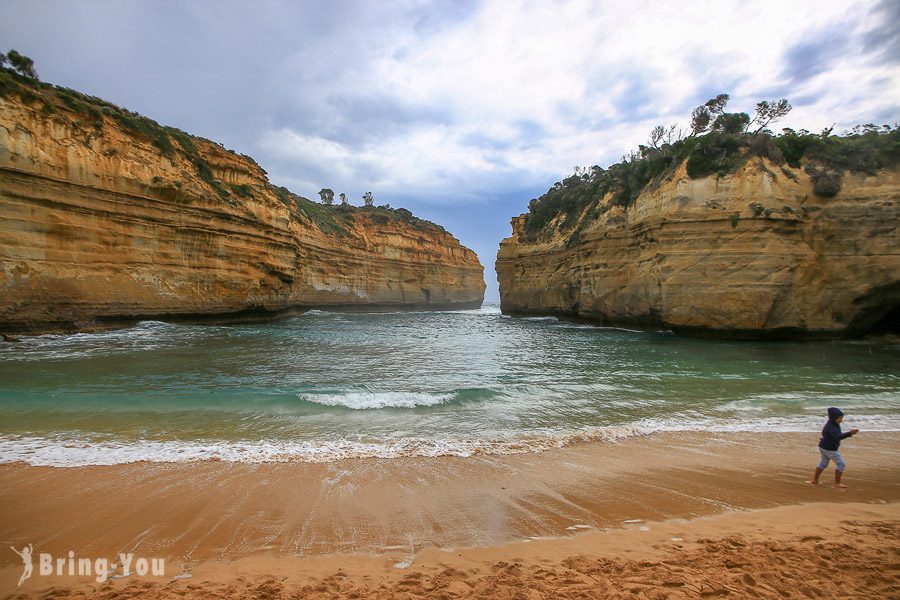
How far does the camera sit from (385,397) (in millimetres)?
8586

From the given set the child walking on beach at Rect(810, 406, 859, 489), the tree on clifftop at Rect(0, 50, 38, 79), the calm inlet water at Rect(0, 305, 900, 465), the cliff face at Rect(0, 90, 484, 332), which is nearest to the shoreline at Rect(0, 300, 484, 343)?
the cliff face at Rect(0, 90, 484, 332)

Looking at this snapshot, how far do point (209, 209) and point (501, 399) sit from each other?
21190 millimetres

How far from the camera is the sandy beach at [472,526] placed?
9.56 ft

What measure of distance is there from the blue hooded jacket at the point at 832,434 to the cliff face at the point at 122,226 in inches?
923

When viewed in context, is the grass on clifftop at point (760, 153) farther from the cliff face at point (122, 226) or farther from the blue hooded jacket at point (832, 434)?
the cliff face at point (122, 226)

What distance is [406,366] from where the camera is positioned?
12.3 meters

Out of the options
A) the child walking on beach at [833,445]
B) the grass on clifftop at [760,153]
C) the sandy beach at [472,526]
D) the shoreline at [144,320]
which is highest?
the grass on clifftop at [760,153]

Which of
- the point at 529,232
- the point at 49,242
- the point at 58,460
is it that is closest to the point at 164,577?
the point at 58,460

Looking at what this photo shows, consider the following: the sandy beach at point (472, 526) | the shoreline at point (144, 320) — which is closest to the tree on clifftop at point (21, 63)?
the shoreline at point (144, 320)

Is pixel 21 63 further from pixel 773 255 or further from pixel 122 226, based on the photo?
pixel 773 255

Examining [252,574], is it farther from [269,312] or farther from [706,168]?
[269,312]

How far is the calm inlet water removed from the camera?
6031 mm

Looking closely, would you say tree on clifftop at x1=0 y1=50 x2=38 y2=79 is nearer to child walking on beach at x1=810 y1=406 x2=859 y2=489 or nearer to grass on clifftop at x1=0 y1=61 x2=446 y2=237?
grass on clifftop at x1=0 y1=61 x2=446 y2=237

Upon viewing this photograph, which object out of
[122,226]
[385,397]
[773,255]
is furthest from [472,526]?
[122,226]
